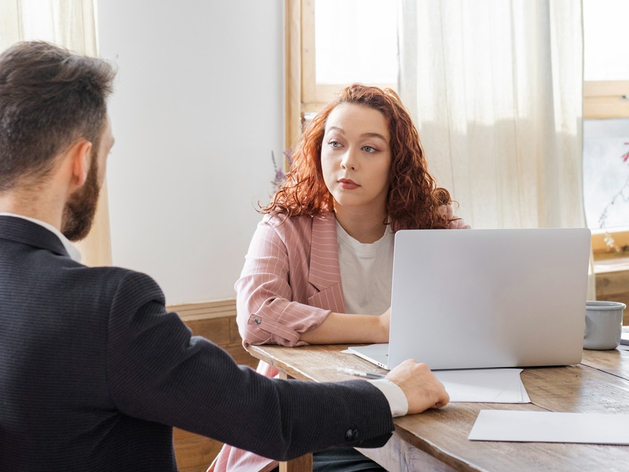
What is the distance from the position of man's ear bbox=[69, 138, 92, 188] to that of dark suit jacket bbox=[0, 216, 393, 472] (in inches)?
3.5

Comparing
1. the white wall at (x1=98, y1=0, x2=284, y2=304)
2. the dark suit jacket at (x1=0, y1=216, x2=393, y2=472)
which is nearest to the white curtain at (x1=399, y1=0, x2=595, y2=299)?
the white wall at (x1=98, y1=0, x2=284, y2=304)

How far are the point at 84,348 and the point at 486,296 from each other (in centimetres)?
74

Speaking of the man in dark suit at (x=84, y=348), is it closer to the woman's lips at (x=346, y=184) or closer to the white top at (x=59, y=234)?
the white top at (x=59, y=234)

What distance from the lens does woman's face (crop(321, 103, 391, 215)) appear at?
197 cm

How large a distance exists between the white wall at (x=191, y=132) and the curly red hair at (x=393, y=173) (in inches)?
21.3

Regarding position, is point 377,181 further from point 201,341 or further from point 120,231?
point 201,341

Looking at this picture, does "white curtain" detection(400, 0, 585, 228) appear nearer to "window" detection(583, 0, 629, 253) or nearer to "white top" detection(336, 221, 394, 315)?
"window" detection(583, 0, 629, 253)

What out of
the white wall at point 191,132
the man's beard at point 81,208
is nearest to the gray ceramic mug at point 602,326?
the man's beard at point 81,208

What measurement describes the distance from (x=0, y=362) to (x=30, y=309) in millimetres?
73

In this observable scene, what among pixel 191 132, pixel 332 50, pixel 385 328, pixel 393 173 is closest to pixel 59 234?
pixel 385 328

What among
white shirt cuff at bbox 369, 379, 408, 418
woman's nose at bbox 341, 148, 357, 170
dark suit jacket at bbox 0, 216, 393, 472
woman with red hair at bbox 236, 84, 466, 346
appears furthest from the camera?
woman's nose at bbox 341, 148, 357, 170

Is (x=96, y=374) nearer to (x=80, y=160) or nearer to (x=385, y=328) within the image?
(x=80, y=160)

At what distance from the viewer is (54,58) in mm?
1029

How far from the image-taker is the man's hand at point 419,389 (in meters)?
1.19
